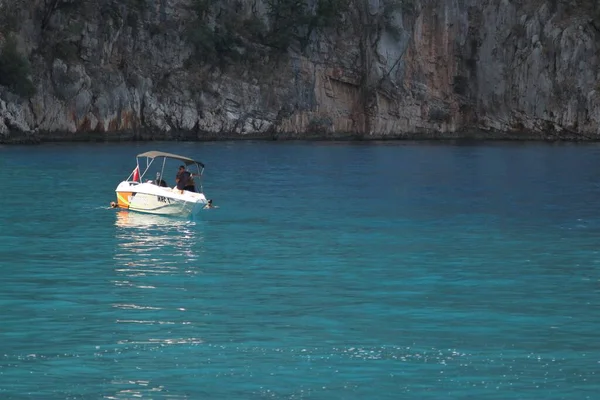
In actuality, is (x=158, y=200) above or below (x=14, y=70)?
below

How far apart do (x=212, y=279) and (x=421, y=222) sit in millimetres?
15918

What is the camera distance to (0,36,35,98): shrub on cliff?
10612 cm

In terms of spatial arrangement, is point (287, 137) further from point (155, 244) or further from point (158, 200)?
point (155, 244)

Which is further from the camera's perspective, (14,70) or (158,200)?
(14,70)

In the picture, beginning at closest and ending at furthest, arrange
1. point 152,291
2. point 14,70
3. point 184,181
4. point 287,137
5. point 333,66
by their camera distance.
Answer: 1. point 152,291
2. point 184,181
3. point 14,70
4. point 287,137
5. point 333,66

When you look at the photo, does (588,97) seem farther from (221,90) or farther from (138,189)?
(138,189)

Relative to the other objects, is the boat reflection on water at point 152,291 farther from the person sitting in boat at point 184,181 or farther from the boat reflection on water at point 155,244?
the person sitting in boat at point 184,181

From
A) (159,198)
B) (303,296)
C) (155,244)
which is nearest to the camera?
(303,296)

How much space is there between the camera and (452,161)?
299ft

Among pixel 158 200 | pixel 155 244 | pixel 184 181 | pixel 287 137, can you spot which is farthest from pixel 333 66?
pixel 155 244

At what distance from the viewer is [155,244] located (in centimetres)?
3775

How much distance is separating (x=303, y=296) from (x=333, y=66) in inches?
4441

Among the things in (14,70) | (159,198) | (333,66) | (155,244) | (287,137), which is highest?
(333,66)

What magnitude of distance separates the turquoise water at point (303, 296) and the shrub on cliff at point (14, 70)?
2010 inches
